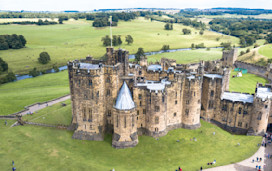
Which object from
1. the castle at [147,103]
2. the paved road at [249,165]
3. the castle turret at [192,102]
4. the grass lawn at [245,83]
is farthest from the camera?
the grass lawn at [245,83]

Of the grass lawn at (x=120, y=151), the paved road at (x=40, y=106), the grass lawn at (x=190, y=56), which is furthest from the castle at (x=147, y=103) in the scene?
the grass lawn at (x=190, y=56)

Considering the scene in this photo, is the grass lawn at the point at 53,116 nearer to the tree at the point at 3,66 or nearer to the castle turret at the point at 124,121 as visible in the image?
the castle turret at the point at 124,121

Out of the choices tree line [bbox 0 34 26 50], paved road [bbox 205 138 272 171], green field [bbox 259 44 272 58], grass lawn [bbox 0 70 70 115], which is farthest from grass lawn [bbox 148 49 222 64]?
paved road [bbox 205 138 272 171]

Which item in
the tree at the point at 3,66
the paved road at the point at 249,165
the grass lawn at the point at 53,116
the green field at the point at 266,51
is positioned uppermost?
the green field at the point at 266,51

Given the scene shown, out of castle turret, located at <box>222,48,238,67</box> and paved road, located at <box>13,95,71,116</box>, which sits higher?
castle turret, located at <box>222,48,238,67</box>

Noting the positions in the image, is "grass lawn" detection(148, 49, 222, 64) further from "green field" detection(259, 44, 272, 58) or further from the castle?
the castle

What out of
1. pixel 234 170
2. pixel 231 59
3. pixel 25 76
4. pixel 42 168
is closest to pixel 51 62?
pixel 25 76

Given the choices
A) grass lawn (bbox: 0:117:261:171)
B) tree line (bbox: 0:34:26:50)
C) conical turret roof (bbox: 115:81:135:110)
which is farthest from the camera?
tree line (bbox: 0:34:26:50)
